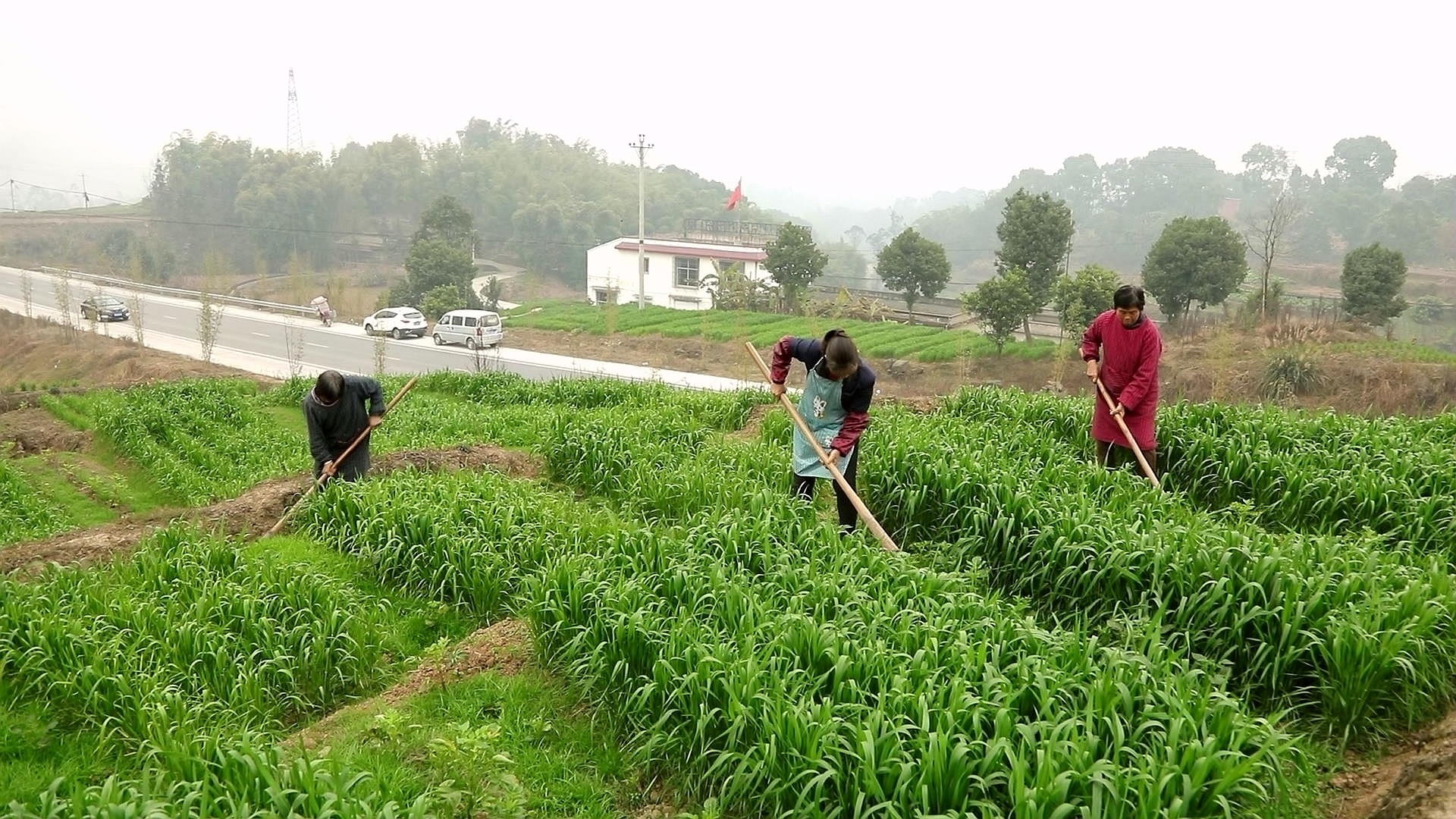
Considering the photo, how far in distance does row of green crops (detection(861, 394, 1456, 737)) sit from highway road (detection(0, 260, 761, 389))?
43.2 ft

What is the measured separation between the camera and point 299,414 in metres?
12.8

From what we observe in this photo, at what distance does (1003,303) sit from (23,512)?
57.5 ft

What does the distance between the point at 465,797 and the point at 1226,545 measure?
146 inches

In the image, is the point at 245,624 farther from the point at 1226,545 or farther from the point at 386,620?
the point at 1226,545

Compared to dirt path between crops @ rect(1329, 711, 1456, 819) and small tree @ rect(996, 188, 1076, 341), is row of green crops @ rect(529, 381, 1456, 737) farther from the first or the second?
small tree @ rect(996, 188, 1076, 341)

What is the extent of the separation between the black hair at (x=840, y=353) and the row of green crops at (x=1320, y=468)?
277 cm

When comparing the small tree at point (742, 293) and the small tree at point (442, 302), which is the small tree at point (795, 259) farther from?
the small tree at point (442, 302)

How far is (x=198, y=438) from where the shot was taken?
10977mm

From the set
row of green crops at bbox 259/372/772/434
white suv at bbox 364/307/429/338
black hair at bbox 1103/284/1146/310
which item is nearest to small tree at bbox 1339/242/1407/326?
row of green crops at bbox 259/372/772/434

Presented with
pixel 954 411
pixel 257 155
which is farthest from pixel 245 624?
pixel 257 155

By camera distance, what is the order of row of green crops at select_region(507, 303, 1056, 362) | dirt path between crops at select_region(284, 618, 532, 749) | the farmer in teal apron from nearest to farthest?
dirt path between crops at select_region(284, 618, 532, 749)
the farmer in teal apron
row of green crops at select_region(507, 303, 1056, 362)

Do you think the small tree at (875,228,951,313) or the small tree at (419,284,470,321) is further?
the small tree at (419,284,470,321)

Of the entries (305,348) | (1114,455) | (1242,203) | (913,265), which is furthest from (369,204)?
(1114,455)

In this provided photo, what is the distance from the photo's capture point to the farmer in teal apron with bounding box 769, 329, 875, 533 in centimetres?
568
